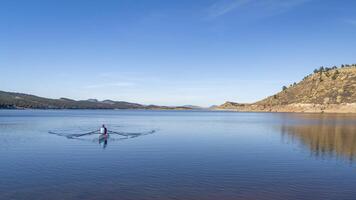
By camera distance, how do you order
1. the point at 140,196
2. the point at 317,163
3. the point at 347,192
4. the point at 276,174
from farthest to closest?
the point at 317,163 → the point at 276,174 → the point at 347,192 → the point at 140,196

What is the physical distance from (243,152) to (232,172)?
13.9 m

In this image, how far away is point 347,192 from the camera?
26.0 m

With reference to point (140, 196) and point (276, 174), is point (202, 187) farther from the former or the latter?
point (276, 174)

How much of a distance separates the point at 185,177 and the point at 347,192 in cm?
1203

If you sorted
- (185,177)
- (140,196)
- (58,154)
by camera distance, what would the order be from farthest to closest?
(58,154) → (185,177) → (140,196)

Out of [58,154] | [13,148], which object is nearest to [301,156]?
[58,154]

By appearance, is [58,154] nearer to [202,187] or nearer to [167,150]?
[167,150]

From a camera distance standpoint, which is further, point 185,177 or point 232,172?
point 232,172

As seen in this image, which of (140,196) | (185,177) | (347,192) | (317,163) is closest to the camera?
(140,196)

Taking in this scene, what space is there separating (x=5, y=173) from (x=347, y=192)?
26.9 meters

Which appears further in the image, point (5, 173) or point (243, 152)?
point (243, 152)

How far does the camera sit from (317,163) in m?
37.9

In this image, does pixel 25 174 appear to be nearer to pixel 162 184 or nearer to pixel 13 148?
pixel 162 184

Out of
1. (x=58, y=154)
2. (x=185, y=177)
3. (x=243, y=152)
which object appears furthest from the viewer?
(x=243, y=152)
